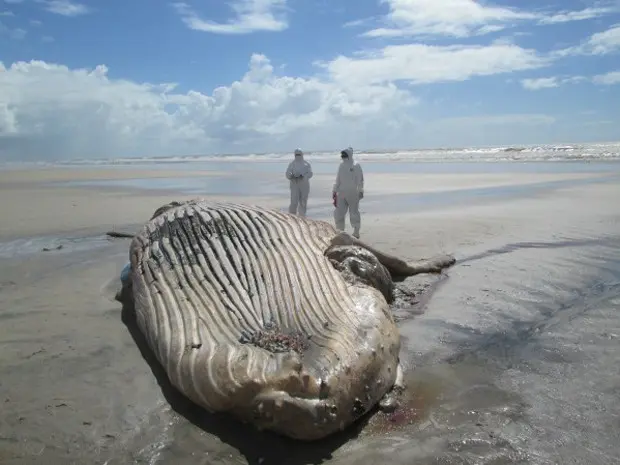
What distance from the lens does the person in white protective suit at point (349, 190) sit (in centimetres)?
1229

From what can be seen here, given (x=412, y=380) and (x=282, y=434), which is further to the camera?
(x=412, y=380)

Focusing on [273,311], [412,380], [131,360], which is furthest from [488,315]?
[131,360]

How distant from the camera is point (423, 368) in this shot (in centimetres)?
529

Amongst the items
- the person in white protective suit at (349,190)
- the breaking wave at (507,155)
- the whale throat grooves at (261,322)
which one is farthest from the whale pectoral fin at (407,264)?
the breaking wave at (507,155)

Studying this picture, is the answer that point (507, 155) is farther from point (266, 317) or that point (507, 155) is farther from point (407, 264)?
point (266, 317)

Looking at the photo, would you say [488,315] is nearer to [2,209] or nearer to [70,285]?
[70,285]

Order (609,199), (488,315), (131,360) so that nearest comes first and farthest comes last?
(131,360) → (488,315) → (609,199)

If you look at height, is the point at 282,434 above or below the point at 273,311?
below

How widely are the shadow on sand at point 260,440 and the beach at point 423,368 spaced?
0.04 ft

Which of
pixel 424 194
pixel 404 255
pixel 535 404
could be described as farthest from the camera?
pixel 424 194

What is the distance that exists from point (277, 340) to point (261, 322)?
0.36 metres

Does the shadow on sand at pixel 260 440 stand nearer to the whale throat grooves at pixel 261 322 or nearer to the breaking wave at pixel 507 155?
the whale throat grooves at pixel 261 322

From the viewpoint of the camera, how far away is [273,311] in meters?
4.93

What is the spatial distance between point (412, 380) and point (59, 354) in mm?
3542
